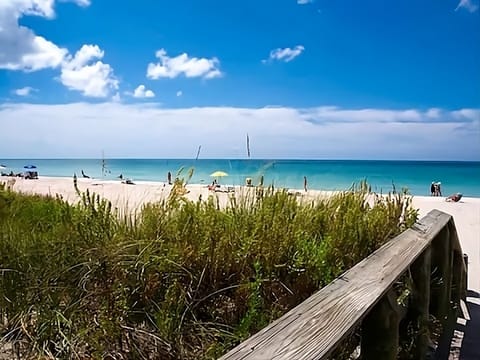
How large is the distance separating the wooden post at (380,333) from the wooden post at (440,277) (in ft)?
4.18

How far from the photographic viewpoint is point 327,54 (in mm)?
38875

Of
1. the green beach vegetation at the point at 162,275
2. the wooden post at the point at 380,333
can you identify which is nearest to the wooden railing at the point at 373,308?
the wooden post at the point at 380,333

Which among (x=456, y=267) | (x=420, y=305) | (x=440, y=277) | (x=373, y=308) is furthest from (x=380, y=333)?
(x=456, y=267)

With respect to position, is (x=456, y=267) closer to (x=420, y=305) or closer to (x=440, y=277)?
(x=440, y=277)

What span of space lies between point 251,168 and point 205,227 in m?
1.48

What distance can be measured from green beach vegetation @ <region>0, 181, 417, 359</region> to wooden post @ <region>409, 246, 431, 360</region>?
36cm

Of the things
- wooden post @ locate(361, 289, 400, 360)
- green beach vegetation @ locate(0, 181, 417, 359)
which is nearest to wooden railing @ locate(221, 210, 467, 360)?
wooden post @ locate(361, 289, 400, 360)

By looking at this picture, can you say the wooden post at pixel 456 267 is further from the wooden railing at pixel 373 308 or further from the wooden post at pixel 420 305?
the wooden post at pixel 420 305

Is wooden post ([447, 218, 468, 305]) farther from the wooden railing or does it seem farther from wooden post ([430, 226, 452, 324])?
wooden post ([430, 226, 452, 324])

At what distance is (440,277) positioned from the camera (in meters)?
2.84

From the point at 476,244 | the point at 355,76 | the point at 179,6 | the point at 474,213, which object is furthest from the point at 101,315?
the point at 355,76

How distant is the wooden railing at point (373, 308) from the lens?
3.19 feet

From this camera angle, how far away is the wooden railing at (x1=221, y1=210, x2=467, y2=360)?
97 centimetres

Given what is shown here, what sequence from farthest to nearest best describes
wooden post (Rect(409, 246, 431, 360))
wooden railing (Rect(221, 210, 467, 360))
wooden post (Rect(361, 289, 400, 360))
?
wooden post (Rect(409, 246, 431, 360))
wooden post (Rect(361, 289, 400, 360))
wooden railing (Rect(221, 210, 467, 360))
